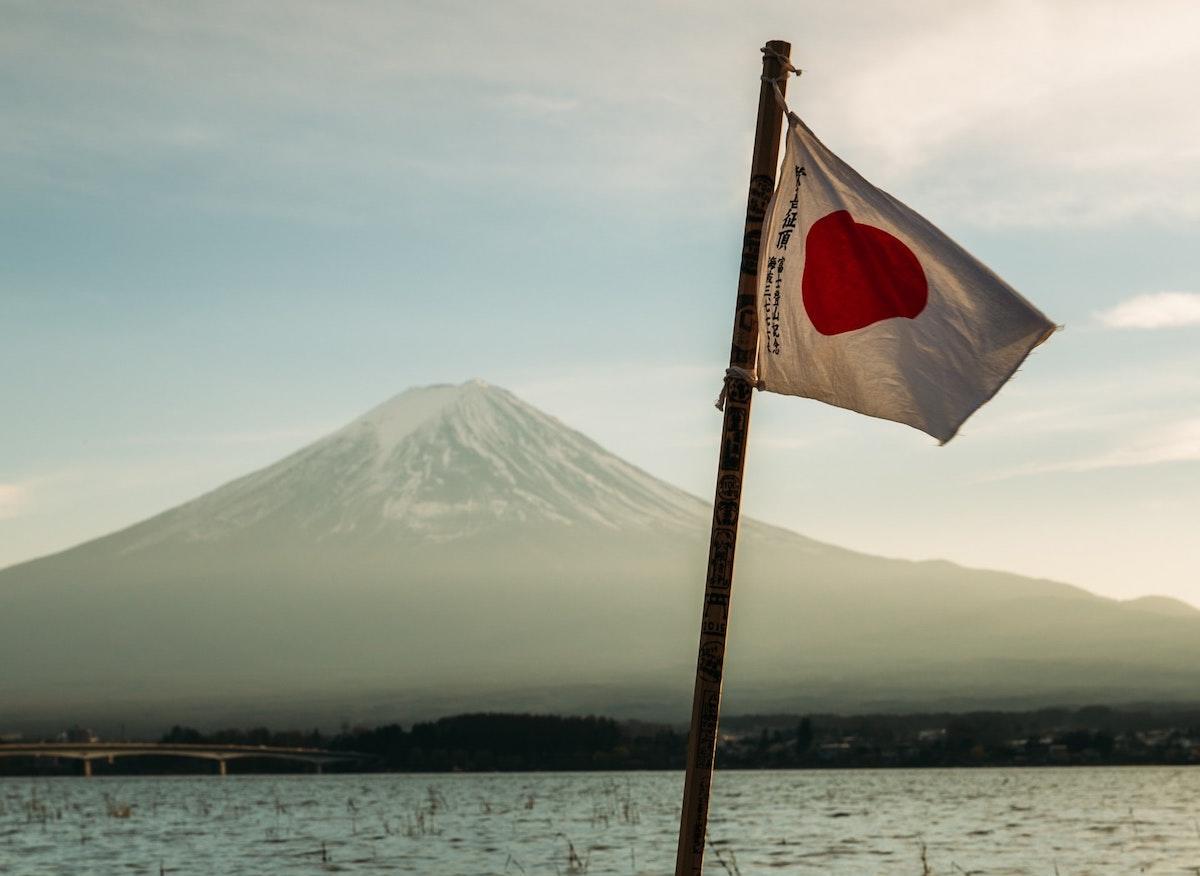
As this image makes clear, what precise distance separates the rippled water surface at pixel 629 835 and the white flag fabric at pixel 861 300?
1880cm

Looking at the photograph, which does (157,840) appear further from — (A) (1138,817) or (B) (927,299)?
(B) (927,299)

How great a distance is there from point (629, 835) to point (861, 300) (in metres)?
46.2

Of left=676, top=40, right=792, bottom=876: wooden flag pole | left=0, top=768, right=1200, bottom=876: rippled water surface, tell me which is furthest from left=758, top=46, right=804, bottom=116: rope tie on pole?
left=0, top=768, right=1200, bottom=876: rippled water surface

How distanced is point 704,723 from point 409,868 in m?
35.7

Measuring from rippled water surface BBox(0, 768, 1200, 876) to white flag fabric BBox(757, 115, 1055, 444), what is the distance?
18.8m

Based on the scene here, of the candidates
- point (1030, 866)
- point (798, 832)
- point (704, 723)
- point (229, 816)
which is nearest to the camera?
point (704, 723)

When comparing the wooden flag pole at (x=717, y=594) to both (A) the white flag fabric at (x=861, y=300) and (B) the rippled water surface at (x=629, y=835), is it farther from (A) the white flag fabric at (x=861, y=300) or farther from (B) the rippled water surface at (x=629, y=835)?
(B) the rippled water surface at (x=629, y=835)

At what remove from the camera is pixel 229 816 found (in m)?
78.5

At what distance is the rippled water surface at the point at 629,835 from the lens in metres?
39.0

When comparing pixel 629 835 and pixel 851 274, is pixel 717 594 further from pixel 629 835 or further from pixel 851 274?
pixel 629 835

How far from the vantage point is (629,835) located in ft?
169

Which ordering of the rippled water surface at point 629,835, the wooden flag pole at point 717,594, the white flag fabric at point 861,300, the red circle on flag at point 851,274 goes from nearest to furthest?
the wooden flag pole at point 717,594
the white flag fabric at point 861,300
the red circle on flag at point 851,274
the rippled water surface at point 629,835

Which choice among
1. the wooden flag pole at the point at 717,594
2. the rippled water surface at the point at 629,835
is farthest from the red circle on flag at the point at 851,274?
the rippled water surface at the point at 629,835

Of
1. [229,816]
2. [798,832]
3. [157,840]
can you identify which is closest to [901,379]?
[798,832]
